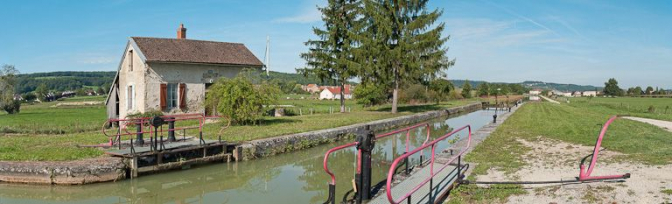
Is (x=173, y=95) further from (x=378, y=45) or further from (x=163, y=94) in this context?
(x=378, y=45)

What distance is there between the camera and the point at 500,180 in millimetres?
8164

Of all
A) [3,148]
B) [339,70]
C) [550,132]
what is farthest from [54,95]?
[550,132]

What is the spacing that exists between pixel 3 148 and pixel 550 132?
1831 cm

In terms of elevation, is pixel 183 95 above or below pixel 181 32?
below

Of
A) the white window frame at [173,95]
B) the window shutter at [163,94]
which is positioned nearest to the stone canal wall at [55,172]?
the window shutter at [163,94]

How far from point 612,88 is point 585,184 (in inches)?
4844

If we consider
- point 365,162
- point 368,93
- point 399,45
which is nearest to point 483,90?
point 368,93

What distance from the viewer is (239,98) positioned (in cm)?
1936

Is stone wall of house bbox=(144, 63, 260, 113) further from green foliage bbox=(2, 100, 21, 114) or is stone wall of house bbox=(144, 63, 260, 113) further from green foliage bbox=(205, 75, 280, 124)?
green foliage bbox=(2, 100, 21, 114)

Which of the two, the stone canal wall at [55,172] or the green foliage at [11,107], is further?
the green foliage at [11,107]

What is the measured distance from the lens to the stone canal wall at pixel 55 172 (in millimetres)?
10211

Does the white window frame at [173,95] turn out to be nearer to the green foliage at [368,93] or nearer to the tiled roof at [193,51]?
the tiled roof at [193,51]

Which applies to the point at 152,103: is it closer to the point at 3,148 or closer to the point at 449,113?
the point at 3,148

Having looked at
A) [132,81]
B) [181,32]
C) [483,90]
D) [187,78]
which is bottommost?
[483,90]
